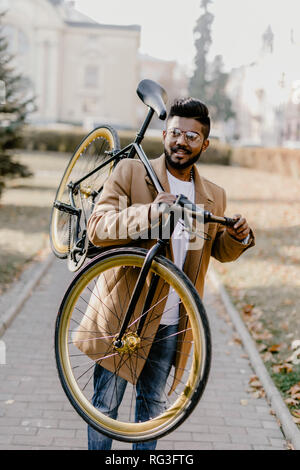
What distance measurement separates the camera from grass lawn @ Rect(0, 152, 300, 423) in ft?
20.5

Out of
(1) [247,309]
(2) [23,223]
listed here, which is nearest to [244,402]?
(1) [247,309]

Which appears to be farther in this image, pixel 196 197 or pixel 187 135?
pixel 196 197

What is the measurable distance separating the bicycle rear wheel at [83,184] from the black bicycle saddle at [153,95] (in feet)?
1.69

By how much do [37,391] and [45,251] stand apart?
246 inches

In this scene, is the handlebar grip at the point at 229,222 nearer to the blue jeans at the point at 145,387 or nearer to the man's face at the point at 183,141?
the man's face at the point at 183,141

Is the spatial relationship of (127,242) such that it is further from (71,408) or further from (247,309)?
(247,309)

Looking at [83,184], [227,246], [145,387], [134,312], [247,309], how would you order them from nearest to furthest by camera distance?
[134,312]
[227,246]
[145,387]
[83,184]
[247,309]

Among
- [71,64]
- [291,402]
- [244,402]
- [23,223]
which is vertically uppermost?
[71,64]

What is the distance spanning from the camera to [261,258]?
1057 centimetres

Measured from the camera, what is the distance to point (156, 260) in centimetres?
248

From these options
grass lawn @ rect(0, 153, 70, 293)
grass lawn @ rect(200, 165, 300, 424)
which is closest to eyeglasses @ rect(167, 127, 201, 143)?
grass lawn @ rect(200, 165, 300, 424)

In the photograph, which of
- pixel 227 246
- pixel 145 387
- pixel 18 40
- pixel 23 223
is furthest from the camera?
pixel 18 40

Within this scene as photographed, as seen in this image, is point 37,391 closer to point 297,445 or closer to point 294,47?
point 297,445

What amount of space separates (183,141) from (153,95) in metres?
0.34
